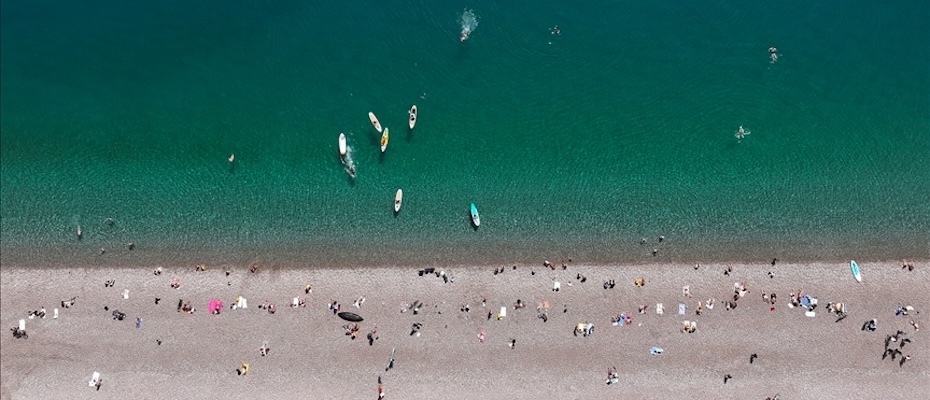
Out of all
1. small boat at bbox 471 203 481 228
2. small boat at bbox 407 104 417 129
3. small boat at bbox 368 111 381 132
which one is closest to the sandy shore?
small boat at bbox 471 203 481 228

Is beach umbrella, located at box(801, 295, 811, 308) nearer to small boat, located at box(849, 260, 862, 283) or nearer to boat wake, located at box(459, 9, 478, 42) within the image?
small boat, located at box(849, 260, 862, 283)

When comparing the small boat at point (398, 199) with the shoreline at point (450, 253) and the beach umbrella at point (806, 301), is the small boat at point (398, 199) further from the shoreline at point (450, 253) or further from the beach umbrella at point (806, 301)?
the beach umbrella at point (806, 301)

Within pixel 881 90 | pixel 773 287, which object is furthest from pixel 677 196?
pixel 881 90

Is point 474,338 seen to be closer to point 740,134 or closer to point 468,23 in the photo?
point 468,23

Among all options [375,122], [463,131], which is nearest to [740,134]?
[463,131]

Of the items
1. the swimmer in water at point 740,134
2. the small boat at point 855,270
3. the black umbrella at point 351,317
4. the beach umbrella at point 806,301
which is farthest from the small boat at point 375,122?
the small boat at point 855,270
